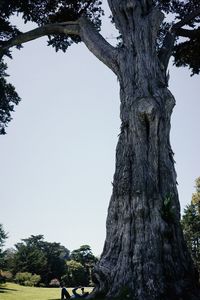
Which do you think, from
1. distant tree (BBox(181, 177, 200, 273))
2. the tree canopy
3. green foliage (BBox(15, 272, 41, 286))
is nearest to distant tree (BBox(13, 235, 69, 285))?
green foliage (BBox(15, 272, 41, 286))

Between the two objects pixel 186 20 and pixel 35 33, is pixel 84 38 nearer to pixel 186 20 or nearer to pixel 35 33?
pixel 35 33

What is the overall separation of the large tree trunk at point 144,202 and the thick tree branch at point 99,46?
1.19 feet

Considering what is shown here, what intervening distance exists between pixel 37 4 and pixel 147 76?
7812 mm

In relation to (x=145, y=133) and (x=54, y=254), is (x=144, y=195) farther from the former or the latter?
(x=54, y=254)

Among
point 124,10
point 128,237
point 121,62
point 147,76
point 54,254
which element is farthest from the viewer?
point 54,254

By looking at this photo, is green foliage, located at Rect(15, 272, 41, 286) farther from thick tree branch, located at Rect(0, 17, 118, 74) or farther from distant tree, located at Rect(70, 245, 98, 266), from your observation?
thick tree branch, located at Rect(0, 17, 118, 74)

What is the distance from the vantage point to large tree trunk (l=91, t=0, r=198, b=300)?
23.0ft

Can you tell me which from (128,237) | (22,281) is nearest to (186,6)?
(128,237)

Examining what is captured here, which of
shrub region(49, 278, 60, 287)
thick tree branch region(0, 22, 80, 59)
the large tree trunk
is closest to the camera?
the large tree trunk

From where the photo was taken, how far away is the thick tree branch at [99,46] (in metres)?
10.7

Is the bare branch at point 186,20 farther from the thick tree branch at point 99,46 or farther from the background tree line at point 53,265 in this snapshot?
the background tree line at point 53,265

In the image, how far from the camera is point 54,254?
6581 cm

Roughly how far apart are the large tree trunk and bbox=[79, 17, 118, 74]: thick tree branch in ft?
1.19

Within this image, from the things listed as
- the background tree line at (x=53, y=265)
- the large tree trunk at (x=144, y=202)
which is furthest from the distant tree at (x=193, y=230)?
the large tree trunk at (x=144, y=202)
